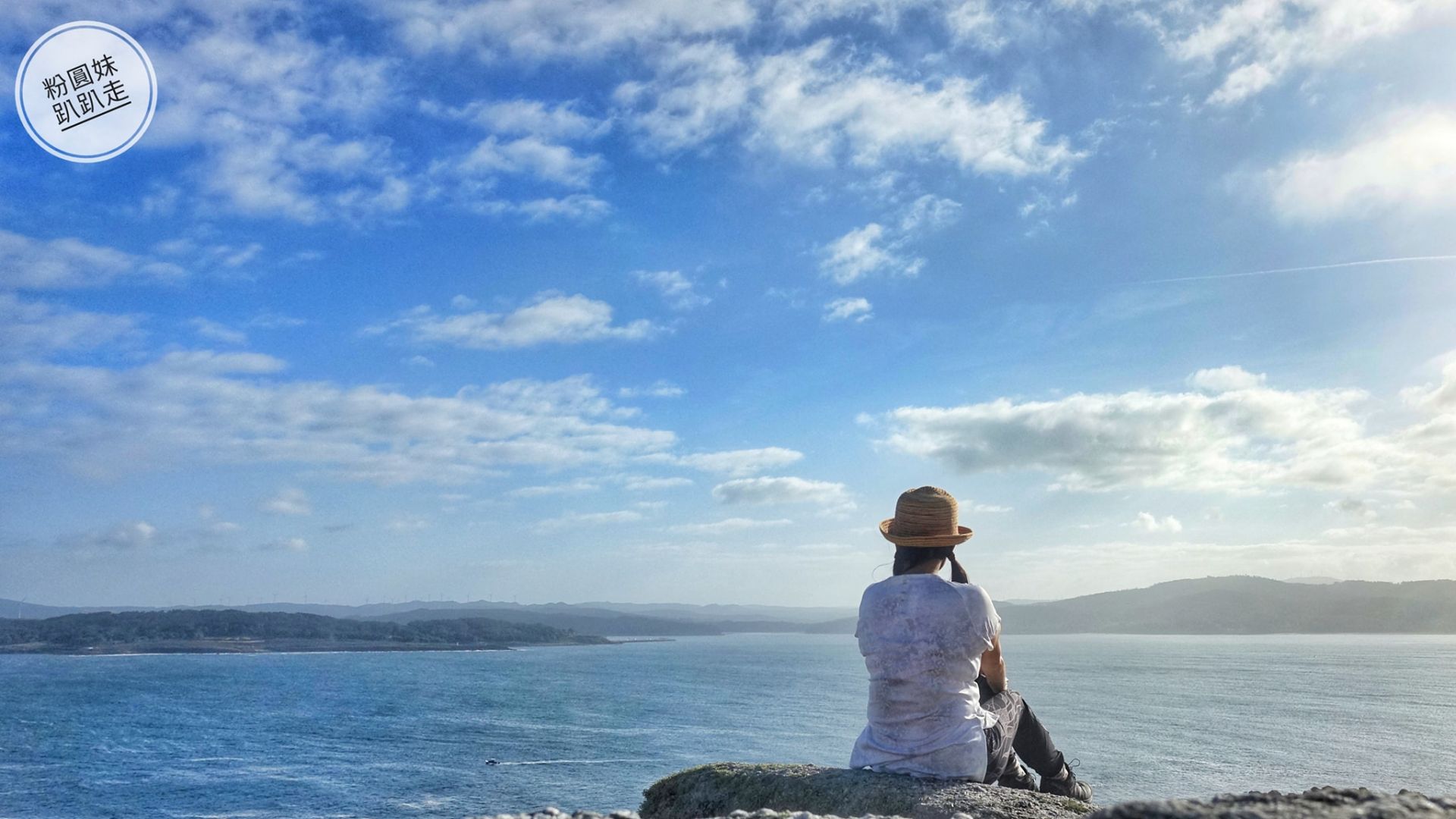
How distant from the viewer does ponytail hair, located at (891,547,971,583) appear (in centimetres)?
567

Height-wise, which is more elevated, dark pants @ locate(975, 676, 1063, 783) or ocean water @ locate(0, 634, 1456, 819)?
dark pants @ locate(975, 676, 1063, 783)

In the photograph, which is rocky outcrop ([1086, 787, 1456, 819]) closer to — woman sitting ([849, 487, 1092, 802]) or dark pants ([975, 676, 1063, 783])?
woman sitting ([849, 487, 1092, 802])

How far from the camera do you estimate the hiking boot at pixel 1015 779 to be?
5.88 metres

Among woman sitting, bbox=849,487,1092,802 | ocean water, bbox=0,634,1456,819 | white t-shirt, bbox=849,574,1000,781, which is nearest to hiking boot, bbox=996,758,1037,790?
woman sitting, bbox=849,487,1092,802

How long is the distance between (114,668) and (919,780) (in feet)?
631

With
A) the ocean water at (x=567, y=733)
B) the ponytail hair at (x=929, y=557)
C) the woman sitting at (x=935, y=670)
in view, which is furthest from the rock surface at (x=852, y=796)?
the ocean water at (x=567, y=733)

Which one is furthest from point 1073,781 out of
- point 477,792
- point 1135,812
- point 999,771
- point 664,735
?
point 664,735

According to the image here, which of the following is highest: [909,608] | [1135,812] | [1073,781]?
[909,608]

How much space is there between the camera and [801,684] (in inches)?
5049

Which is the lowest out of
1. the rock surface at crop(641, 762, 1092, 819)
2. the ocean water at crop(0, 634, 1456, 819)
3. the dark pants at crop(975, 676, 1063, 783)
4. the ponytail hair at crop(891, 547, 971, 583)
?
the ocean water at crop(0, 634, 1456, 819)

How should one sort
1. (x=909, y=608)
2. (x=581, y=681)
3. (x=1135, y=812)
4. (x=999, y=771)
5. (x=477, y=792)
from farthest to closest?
(x=581, y=681), (x=477, y=792), (x=999, y=771), (x=909, y=608), (x=1135, y=812)

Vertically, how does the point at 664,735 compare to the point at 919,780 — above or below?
below

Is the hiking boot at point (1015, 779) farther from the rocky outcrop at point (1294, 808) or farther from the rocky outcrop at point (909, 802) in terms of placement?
the rocky outcrop at point (1294, 808)

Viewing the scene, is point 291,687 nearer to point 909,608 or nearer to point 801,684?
point 801,684
